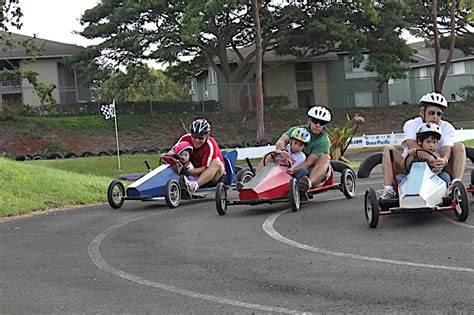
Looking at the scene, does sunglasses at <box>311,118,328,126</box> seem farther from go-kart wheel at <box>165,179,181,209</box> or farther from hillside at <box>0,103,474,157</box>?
hillside at <box>0,103,474,157</box>

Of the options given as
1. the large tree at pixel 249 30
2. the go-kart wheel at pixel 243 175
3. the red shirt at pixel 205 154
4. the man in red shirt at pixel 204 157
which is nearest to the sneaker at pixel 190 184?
the man in red shirt at pixel 204 157

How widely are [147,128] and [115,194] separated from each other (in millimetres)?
32235

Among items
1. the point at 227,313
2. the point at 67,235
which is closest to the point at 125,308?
the point at 227,313

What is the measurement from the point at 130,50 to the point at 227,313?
41.2m

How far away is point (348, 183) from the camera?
13234mm

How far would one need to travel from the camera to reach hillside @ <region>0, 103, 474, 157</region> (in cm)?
4128

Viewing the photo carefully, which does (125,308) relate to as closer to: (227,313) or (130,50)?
(227,313)

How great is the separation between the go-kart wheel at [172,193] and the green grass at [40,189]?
2.45 m

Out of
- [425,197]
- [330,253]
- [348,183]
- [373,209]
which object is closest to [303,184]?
[348,183]

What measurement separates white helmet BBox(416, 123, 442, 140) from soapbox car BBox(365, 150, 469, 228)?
491 millimetres

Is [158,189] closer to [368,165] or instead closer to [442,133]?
[368,165]

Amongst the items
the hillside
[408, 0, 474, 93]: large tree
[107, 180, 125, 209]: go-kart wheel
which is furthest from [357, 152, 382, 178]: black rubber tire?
[408, 0, 474, 93]: large tree

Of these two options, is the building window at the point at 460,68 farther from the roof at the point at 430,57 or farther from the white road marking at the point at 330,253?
the white road marking at the point at 330,253

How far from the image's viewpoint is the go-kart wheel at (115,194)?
45.8ft
